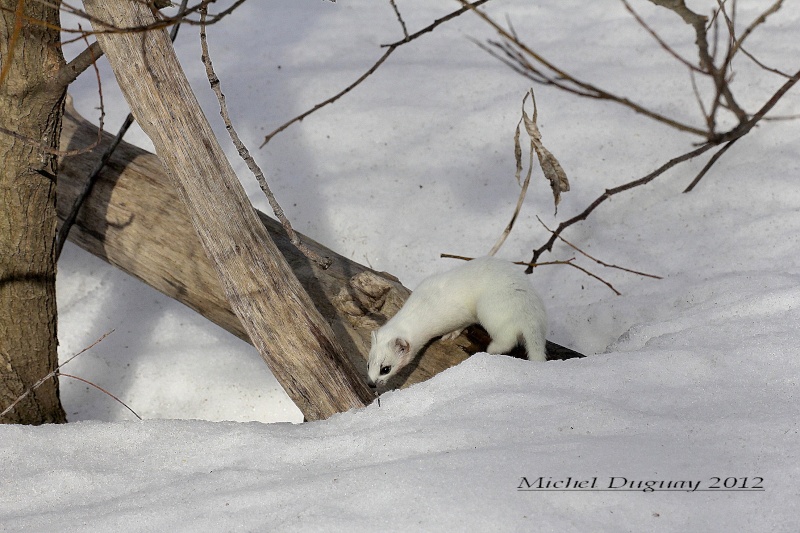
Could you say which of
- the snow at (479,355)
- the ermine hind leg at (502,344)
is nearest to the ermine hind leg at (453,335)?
the ermine hind leg at (502,344)

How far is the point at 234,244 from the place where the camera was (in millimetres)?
2102

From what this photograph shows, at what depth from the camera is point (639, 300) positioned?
327 centimetres

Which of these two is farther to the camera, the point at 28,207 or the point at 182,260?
the point at 182,260

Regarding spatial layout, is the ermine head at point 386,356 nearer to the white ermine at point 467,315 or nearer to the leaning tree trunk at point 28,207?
the white ermine at point 467,315

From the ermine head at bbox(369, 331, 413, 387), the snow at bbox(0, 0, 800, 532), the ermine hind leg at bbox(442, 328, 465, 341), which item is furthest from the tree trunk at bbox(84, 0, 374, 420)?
the ermine hind leg at bbox(442, 328, 465, 341)

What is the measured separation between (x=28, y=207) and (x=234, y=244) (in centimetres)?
79

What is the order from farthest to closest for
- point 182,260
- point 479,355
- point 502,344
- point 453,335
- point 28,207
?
point 453,335 < point 182,260 < point 502,344 < point 28,207 < point 479,355

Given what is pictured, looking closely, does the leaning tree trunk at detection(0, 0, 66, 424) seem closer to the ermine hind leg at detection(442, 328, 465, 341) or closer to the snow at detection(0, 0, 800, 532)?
the snow at detection(0, 0, 800, 532)

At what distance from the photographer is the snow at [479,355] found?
153 centimetres

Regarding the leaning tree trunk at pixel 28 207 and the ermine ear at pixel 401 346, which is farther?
the ermine ear at pixel 401 346

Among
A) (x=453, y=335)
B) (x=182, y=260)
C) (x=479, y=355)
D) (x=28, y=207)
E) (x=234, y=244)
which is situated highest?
(x=28, y=207)

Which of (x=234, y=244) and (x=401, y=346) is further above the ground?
(x=234, y=244)

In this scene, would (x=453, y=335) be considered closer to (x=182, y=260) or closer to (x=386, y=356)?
(x=386, y=356)

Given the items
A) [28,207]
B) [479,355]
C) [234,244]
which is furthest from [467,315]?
[28,207]
